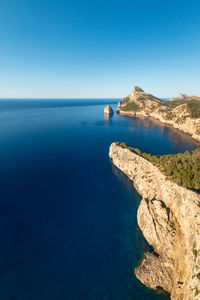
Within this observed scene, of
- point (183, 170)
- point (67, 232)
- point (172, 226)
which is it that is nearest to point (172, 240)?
point (172, 226)

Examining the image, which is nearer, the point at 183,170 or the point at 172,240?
the point at 172,240

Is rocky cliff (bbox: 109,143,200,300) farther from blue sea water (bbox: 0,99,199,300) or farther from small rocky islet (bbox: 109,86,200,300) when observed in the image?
blue sea water (bbox: 0,99,199,300)

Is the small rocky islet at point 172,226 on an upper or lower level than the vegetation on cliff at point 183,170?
lower

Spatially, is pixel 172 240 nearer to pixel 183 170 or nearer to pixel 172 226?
pixel 172 226

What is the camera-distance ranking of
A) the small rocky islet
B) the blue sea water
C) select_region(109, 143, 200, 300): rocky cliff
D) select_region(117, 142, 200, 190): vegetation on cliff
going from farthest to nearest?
select_region(117, 142, 200, 190): vegetation on cliff, the blue sea water, the small rocky islet, select_region(109, 143, 200, 300): rocky cliff

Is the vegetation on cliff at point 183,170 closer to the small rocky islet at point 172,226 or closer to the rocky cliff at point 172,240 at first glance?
the small rocky islet at point 172,226

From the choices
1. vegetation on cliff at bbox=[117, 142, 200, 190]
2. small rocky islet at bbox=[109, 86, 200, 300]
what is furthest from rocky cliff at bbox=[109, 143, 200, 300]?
vegetation on cliff at bbox=[117, 142, 200, 190]

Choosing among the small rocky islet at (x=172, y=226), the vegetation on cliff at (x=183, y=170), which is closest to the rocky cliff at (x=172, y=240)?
the small rocky islet at (x=172, y=226)

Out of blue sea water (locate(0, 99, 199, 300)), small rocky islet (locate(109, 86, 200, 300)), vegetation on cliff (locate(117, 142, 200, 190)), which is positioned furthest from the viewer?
vegetation on cliff (locate(117, 142, 200, 190))
